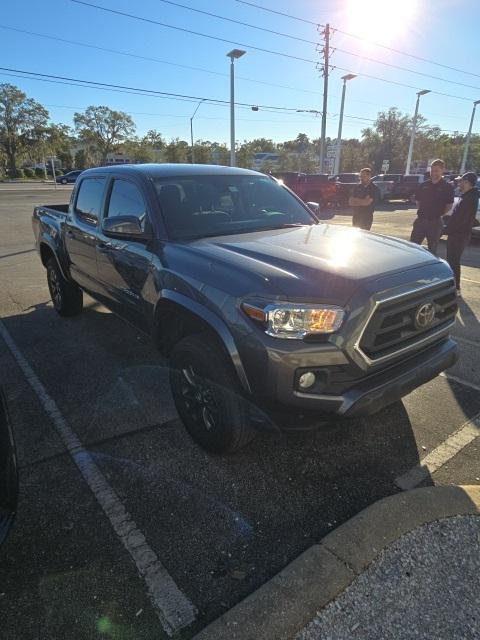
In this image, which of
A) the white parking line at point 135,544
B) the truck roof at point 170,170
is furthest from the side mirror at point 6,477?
the truck roof at point 170,170

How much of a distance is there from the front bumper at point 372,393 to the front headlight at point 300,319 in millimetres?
322

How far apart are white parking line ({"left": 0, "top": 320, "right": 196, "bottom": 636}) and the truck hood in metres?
1.39

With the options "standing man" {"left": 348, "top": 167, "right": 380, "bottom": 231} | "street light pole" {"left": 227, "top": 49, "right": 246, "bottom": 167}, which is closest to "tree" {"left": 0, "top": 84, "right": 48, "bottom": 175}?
"street light pole" {"left": 227, "top": 49, "right": 246, "bottom": 167}

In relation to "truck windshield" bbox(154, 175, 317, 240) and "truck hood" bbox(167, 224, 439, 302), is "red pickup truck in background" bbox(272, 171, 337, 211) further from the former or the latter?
"truck hood" bbox(167, 224, 439, 302)

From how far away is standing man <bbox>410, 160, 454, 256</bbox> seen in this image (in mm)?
6883

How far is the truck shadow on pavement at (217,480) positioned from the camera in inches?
84.8

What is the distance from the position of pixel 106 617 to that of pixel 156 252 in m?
2.18

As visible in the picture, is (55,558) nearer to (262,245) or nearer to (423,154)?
(262,245)

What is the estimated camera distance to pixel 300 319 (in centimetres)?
229

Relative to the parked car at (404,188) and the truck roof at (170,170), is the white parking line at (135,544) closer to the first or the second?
the truck roof at (170,170)

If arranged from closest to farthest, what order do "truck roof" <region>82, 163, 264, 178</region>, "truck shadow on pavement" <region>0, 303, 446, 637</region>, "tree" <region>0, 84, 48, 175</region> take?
"truck shadow on pavement" <region>0, 303, 446, 637</region> < "truck roof" <region>82, 163, 264, 178</region> < "tree" <region>0, 84, 48, 175</region>

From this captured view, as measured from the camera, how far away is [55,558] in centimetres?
216

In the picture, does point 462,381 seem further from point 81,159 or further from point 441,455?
point 81,159

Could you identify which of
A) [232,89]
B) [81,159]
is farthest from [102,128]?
[232,89]
